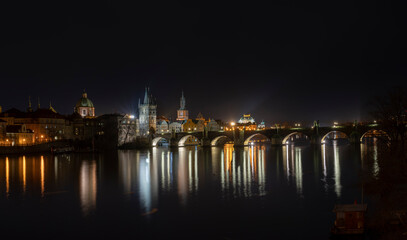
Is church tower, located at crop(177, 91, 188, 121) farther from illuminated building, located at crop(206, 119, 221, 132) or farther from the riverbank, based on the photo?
the riverbank

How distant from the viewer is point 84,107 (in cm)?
13800

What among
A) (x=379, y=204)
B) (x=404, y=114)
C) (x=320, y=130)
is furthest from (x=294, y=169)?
(x=320, y=130)

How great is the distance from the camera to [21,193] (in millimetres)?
35594

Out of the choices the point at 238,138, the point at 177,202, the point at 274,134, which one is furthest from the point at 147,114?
the point at 177,202

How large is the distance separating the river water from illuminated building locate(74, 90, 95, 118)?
89.1 meters

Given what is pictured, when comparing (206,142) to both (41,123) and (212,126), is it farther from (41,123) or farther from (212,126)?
(212,126)

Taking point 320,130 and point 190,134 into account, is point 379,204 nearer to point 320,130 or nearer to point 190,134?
point 320,130

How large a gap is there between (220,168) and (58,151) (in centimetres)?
4368

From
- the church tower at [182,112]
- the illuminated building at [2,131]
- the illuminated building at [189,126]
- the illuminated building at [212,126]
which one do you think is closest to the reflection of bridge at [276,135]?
the illuminated building at [189,126]

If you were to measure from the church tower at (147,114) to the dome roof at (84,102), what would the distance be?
17.3m

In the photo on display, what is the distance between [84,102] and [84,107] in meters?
1.85

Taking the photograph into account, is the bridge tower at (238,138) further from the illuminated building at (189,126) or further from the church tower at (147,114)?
the illuminated building at (189,126)

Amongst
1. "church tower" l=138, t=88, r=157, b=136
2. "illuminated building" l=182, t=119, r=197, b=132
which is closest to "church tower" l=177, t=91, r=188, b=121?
"illuminated building" l=182, t=119, r=197, b=132

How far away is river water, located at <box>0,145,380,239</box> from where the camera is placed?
2366cm
